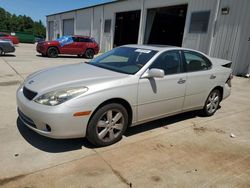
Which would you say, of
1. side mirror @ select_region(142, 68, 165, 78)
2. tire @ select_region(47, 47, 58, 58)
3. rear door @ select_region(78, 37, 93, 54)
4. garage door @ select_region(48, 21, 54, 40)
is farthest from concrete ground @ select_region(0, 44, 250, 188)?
garage door @ select_region(48, 21, 54, 40)

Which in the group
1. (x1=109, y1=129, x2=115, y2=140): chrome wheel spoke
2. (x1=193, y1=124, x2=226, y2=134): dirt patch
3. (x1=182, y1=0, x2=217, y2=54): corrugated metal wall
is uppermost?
(x1=182, y1=0, x2=217, y2=54): corrugated metal wall

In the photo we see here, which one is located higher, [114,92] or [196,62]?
[196,62]

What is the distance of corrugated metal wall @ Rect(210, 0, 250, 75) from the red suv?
348 inches

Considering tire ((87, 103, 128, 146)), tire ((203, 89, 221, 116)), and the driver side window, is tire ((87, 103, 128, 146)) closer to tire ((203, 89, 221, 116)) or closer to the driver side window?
the driver side window

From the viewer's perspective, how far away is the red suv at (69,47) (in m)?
15.6

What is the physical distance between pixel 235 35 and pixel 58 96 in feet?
34.1

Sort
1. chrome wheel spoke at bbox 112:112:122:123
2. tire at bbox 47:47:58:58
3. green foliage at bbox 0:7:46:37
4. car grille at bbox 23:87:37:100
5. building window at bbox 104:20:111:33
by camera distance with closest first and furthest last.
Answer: car grille at bbox 23:87:37:100
chrome wheel spoke at bbox 112:112:122:123
tire at bbox 47:47:58:58
building window at bbox 104:20:111:33
green foliage at bbox 0:7:46:37

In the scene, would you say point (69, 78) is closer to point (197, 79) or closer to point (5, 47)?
point (197, 79)

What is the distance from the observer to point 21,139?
3.54 meters

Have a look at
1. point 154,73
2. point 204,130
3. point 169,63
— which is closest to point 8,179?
point 154,73

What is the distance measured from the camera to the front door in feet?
12.3

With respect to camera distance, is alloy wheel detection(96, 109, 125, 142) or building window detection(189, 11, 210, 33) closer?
alloy wheel detection(96, 109, 125, 142)

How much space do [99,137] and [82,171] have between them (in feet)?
2.06

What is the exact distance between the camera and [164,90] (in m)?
3.98
